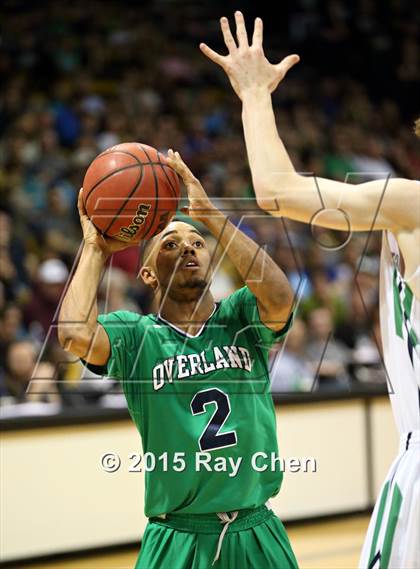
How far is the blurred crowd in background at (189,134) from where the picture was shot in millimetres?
7172

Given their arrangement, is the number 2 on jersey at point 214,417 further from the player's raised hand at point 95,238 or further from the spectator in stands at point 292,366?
the spectator in stands at point 292,366

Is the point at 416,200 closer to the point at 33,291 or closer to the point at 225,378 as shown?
the point at 225,378

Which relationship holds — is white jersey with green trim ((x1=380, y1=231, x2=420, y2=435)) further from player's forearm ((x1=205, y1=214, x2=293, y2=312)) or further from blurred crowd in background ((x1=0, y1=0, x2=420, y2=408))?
blurred crowd in background ((x1=0, y1=0, x2=420, y2=408))

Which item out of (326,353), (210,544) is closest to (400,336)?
(210,544)

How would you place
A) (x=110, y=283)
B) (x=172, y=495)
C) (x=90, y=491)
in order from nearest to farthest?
(x=172, y=495) < (x=90, y=491) < (x=110, y=283)

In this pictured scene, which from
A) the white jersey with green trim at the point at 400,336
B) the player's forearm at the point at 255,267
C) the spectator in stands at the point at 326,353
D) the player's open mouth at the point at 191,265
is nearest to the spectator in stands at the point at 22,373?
the spectator in stands at the point at 326,353

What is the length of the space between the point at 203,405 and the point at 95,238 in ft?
2.13

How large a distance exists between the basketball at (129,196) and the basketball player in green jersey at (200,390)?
0.23 ft

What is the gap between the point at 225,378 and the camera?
307 cm

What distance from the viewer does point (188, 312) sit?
323 centimetres

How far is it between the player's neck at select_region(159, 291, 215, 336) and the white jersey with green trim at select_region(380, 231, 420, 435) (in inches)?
26.6

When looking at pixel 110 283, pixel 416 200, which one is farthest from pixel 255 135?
pixel 110 283

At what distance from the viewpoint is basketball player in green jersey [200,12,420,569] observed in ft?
8.12

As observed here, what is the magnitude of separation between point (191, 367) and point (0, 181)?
6.41 metres
